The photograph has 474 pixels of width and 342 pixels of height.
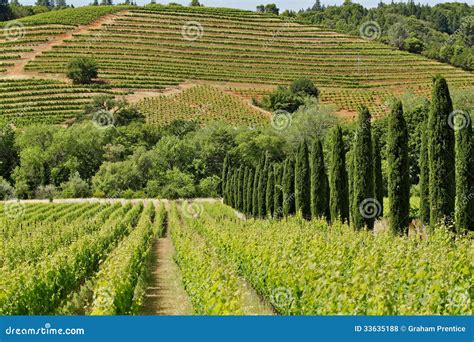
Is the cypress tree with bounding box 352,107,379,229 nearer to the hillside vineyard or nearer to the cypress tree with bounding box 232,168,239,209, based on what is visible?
the hillside vineyard

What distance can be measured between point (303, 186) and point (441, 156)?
12.4m

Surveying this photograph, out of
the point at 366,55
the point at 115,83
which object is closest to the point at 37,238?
the point at 115,83

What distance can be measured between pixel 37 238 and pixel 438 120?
1517 cm

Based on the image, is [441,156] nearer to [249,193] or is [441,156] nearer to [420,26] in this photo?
[249,193]

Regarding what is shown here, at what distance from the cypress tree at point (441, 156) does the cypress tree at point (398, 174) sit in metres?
1.57

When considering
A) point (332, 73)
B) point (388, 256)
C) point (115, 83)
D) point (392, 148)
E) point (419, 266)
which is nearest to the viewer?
point (419, 266)

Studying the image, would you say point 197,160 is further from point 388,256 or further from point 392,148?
point 388,256

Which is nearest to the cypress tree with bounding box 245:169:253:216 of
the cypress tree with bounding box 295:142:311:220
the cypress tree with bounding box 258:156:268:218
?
the cypress tree with bounding box 258:156:268:218

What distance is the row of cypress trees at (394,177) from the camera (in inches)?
854

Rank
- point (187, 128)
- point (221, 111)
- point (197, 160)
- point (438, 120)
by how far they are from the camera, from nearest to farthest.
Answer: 1. point (438, 120)
2. point (197, 160)
3. point (187, 128)
4. point (221, 111)

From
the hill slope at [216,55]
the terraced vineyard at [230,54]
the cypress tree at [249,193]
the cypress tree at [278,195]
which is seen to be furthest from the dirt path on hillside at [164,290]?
the terraced vineyard at [230,54]

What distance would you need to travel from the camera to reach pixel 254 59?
123 metres

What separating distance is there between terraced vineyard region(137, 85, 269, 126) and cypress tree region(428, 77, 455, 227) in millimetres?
67898

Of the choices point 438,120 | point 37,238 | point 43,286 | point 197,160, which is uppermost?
point 438,120
